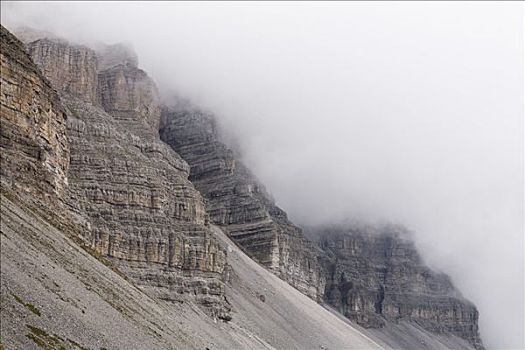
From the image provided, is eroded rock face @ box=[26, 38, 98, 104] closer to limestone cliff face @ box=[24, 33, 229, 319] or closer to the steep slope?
the steep slope

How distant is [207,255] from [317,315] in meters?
56.3

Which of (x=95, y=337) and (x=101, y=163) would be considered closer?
(x=95, y=337)

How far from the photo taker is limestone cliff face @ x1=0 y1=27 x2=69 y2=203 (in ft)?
288

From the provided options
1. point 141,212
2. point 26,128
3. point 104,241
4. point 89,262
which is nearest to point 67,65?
point 141,212

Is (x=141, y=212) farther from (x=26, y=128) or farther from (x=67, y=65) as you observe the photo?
(x=67, y=65)

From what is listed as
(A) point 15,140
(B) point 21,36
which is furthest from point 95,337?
(B) point 21,36

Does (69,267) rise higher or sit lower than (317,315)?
higher

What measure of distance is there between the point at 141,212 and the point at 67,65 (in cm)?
5830

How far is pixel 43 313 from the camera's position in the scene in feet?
180

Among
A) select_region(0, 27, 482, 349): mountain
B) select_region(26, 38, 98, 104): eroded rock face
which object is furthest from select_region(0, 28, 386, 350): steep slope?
select_region(26, 38, 98, 104): eroded rock face

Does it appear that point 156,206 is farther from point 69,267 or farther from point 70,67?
point 69,267

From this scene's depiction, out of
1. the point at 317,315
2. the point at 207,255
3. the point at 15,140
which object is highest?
the point at 15,140

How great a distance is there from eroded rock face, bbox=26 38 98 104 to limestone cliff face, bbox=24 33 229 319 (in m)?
13.2

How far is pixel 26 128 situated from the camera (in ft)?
Result: 307
